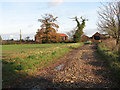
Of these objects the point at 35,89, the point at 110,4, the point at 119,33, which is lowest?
the point at 35,89

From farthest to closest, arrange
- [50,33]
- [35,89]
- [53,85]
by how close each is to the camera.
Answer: [50,33] < [53,85] < [35,89]

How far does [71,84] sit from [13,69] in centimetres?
385

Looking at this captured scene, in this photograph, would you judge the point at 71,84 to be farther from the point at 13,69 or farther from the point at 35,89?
the point at 13,69

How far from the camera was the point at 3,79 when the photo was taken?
18.2 feet

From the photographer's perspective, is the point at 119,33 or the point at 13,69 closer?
the point at 13,69

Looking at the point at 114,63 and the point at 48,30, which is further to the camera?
the point at 48,30

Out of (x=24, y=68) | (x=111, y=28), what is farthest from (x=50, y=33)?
(x=24, y=68)

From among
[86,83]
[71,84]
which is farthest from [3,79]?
[86,83]

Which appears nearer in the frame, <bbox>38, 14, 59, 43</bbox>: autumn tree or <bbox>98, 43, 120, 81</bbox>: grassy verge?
<bbox>98, 43, 120, 81</bbox>: grassy verge

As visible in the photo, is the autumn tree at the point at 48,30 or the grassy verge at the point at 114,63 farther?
the autumn tree at the point at 48,30

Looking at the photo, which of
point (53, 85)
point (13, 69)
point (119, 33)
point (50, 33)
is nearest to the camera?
point (53, 85)

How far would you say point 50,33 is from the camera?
160ft

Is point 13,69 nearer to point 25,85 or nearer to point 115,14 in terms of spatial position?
point 25,85

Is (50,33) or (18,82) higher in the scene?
(50,33)
